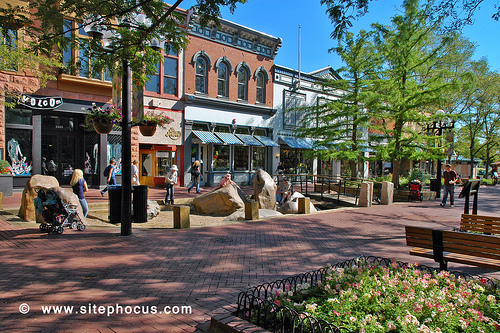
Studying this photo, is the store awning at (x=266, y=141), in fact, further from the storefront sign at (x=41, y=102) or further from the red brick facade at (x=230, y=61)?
the storefront sign at (x=41, y=102)

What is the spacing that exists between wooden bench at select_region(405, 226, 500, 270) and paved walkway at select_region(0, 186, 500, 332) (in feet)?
3.89

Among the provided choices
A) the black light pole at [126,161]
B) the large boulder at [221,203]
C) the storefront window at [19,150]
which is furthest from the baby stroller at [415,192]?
the storefront window at [19,150]

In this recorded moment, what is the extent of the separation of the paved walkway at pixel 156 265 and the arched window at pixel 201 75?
13.3 meters

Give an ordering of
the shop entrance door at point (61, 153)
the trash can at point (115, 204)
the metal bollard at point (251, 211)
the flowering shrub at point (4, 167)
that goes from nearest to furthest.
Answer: the trash can at point (115, 204), the metal bollard at point (251, 211), the flowering shrub at point (4, 167), the shop entrance door at point (61, 153)

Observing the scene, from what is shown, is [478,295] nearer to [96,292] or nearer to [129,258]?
[96,292]

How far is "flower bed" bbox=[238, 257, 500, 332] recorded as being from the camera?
109 inches

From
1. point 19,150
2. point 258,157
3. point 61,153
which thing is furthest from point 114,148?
point 258,157

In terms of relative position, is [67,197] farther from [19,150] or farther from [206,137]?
[206,137]

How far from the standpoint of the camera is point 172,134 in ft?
62.6

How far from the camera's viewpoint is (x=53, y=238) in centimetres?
694

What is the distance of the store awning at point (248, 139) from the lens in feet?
72.4

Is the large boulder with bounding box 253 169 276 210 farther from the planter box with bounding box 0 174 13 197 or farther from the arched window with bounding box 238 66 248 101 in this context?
the arched window with bounding box 238 66 248 101

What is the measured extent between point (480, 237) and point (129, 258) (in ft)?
17.9

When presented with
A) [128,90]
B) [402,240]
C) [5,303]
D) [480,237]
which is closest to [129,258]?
[5,303]
